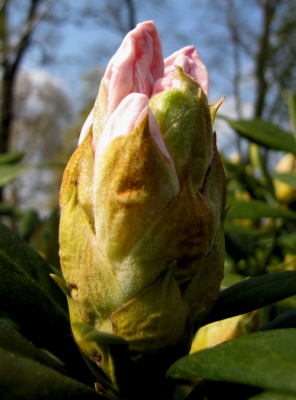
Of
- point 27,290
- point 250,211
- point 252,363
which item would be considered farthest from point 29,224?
point 252,363

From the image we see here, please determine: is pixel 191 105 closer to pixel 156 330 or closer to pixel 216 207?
pixel 216 207

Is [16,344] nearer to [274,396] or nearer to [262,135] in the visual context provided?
[274,396]

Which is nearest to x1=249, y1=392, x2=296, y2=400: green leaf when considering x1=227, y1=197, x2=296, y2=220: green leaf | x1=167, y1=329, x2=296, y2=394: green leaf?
x1=167, y1=329, x2=296, y2=394: green leaf

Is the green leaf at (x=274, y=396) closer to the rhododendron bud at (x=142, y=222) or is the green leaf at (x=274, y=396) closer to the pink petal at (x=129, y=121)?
the rhododendron bud at (x=142, y=222)

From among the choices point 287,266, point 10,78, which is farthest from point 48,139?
point 287,266

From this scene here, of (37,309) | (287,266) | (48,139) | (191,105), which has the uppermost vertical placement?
(191,105)

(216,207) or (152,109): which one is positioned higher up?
(152,109)

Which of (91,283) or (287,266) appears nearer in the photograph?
(91,283)

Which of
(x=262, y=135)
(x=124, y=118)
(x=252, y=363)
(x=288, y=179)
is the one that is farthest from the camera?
(x=288, y=179)
